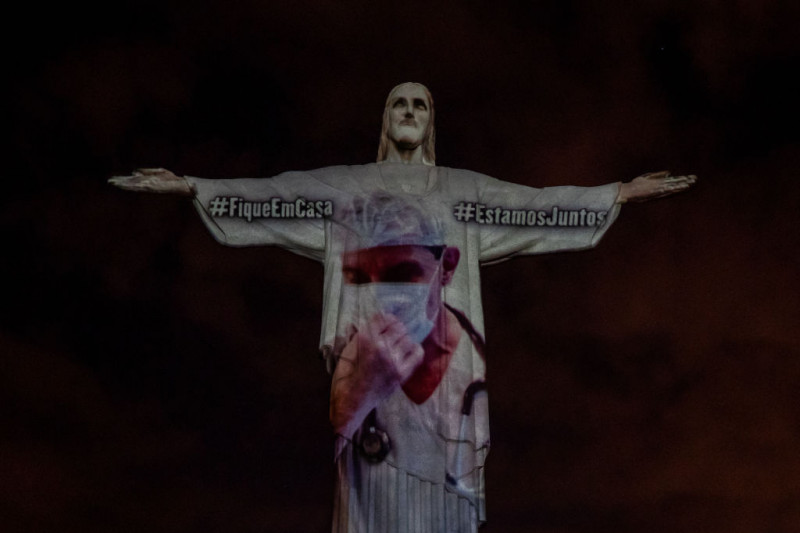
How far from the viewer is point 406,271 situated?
10.4 m

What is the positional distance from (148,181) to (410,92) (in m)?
1.84

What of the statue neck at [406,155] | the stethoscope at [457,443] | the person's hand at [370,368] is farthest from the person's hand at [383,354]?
the statue neck at [406,155]

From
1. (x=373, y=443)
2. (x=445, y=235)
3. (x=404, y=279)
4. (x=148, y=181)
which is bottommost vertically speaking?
(x=373, y=443)

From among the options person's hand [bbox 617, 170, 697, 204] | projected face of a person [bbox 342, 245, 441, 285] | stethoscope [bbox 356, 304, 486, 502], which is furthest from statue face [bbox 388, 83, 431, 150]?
stethoscope [bbox 356, 304, 486, 502]

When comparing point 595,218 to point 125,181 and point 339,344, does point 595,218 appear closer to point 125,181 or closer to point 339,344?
point 339,344

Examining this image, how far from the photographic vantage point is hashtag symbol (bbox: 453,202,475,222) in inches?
418

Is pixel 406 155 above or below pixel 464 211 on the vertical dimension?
above

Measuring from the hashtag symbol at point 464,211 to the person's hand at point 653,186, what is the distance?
961 mm

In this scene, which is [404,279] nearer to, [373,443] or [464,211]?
[464,211]

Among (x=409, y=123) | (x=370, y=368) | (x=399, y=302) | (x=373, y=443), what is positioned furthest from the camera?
(x=409, y=123)

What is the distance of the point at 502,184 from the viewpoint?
10.8 metres

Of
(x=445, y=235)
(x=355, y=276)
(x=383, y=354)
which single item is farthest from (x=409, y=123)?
(x=383, y=354)

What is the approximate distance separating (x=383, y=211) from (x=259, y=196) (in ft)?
2.66

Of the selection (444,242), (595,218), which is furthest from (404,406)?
(595,218)
